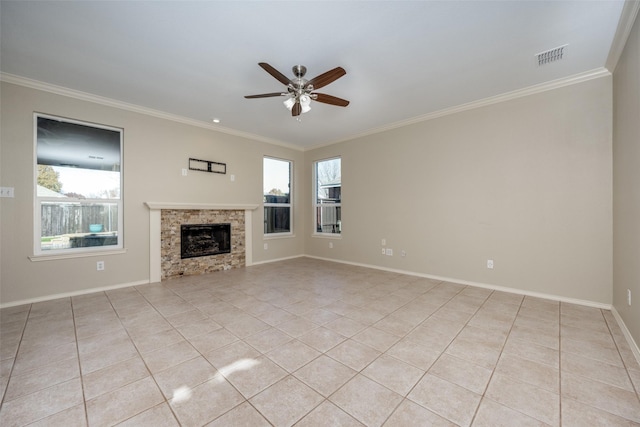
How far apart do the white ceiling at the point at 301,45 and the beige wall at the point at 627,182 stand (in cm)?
34

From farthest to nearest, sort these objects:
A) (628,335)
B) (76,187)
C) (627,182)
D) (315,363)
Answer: (76,187) < (627,182) < (628,335) < (315,363)

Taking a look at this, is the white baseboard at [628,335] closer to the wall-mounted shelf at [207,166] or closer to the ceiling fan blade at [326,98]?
the ceiling fan blade at [326,98]

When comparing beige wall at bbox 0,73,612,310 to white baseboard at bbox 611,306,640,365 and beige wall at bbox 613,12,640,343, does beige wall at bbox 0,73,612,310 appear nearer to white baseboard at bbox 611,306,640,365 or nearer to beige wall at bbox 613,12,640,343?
beige wall at bbox 613,12,640,343

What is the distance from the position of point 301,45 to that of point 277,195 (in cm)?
380

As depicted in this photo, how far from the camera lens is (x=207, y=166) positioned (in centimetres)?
473

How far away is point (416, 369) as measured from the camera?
185 cm

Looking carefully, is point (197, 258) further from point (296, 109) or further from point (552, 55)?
point (552, 55)

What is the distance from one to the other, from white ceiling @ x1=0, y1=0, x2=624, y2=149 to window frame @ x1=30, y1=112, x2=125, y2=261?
462 mm

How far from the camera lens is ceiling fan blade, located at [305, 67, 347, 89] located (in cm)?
238

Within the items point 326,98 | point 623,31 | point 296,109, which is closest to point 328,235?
point 296,109

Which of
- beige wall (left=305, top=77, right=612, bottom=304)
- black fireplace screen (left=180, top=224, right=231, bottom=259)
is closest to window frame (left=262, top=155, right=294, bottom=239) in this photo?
black fireplace screen (left=180, top=224, right=231, bottom=259)

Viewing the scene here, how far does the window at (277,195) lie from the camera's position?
5.76 m

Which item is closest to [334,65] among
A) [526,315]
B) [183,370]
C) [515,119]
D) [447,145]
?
[447,145]

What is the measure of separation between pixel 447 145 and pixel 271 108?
282 centimetres
